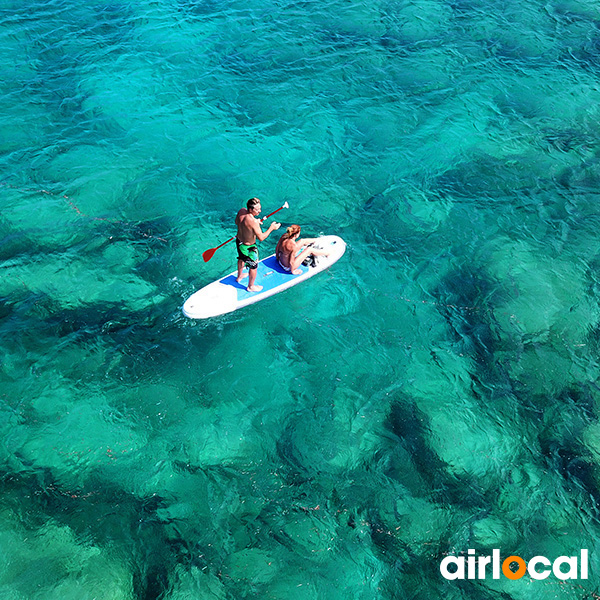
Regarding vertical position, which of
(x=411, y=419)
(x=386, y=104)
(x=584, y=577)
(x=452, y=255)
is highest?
(x=386, y=104)

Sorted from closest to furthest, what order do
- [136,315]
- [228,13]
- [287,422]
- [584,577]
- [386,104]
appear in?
[584,577] < [287,422] < [136,315] < [386,104] < [228,13]

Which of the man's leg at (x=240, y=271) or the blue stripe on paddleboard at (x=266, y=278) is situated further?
the blue stripe on paddleboard at (x=266, y=278)

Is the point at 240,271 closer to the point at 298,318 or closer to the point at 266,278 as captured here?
the point at 266,278

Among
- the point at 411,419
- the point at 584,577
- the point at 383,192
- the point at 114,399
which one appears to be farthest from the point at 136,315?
the point at 584,577

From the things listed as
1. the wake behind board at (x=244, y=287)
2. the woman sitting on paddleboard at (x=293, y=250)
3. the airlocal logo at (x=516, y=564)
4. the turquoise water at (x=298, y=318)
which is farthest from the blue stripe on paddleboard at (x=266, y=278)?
the airlocal logo at (x=516, y=564)

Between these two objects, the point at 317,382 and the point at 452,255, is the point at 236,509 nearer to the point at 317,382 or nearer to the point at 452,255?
the point at 317,382

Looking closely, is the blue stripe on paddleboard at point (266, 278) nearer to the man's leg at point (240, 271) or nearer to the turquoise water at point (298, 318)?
the man's leg at point (240, 271)

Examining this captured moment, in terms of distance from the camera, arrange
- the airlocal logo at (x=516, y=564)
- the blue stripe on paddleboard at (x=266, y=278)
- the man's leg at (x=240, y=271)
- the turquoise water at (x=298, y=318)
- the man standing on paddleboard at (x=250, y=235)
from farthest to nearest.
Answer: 1. the blue stripe on paddleboard at (x=266, y=278)
2. the man's leg at (x=240, y=271)
3. the man standing on paddleboard at (x=250, y=235)
4. the turquoise water at (x=298, y=318)
5. the airlocal logo at (x=516, y=564)

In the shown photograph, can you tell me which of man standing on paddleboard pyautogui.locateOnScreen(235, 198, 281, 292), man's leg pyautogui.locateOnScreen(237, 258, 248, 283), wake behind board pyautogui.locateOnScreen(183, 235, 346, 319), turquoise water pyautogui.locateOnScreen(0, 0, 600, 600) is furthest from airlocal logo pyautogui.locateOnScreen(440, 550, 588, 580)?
man's leg pyautogui.locateOnScreen(237, 258, 248, 283)
